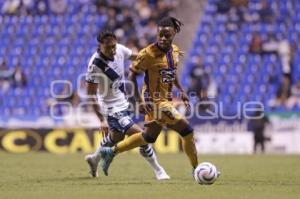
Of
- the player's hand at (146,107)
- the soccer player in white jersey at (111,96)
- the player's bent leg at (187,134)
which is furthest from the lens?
the soccer player in white jersey at (111,96)

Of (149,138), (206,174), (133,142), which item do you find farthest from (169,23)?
(206,174)

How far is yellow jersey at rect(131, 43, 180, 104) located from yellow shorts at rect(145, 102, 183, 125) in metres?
0.11

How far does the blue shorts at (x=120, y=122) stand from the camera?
11.1m

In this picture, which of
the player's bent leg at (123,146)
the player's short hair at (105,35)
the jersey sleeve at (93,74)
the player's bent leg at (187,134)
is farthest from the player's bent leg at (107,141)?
the player's short hair at (105,35)

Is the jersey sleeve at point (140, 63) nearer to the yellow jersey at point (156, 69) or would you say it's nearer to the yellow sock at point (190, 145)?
the yellow jersey at point (156, 69)

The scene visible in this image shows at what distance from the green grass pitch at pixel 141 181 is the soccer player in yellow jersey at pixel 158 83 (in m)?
0.66

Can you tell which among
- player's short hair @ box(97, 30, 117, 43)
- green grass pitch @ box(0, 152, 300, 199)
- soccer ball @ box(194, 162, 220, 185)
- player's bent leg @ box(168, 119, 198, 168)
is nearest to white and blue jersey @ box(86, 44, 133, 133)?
player's short hair @ box(97, 30, 117, 43)

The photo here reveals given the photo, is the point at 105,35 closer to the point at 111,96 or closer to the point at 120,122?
the point at 111,96

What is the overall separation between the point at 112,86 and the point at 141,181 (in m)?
1.65

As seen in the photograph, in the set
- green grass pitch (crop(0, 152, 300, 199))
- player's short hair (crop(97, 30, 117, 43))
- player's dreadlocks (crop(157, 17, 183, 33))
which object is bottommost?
green grass pitch (crop(0, 152, 300, 199))

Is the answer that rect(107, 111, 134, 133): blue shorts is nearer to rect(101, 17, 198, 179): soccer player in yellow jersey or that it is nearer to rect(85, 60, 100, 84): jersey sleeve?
rect(101, 17, 198, 179): soccer player in yellow jersey

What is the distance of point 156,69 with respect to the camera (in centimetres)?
1041

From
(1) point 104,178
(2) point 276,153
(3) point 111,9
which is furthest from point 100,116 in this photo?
(3) point 111,9

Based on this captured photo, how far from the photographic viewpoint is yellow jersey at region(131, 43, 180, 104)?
10359 mm
